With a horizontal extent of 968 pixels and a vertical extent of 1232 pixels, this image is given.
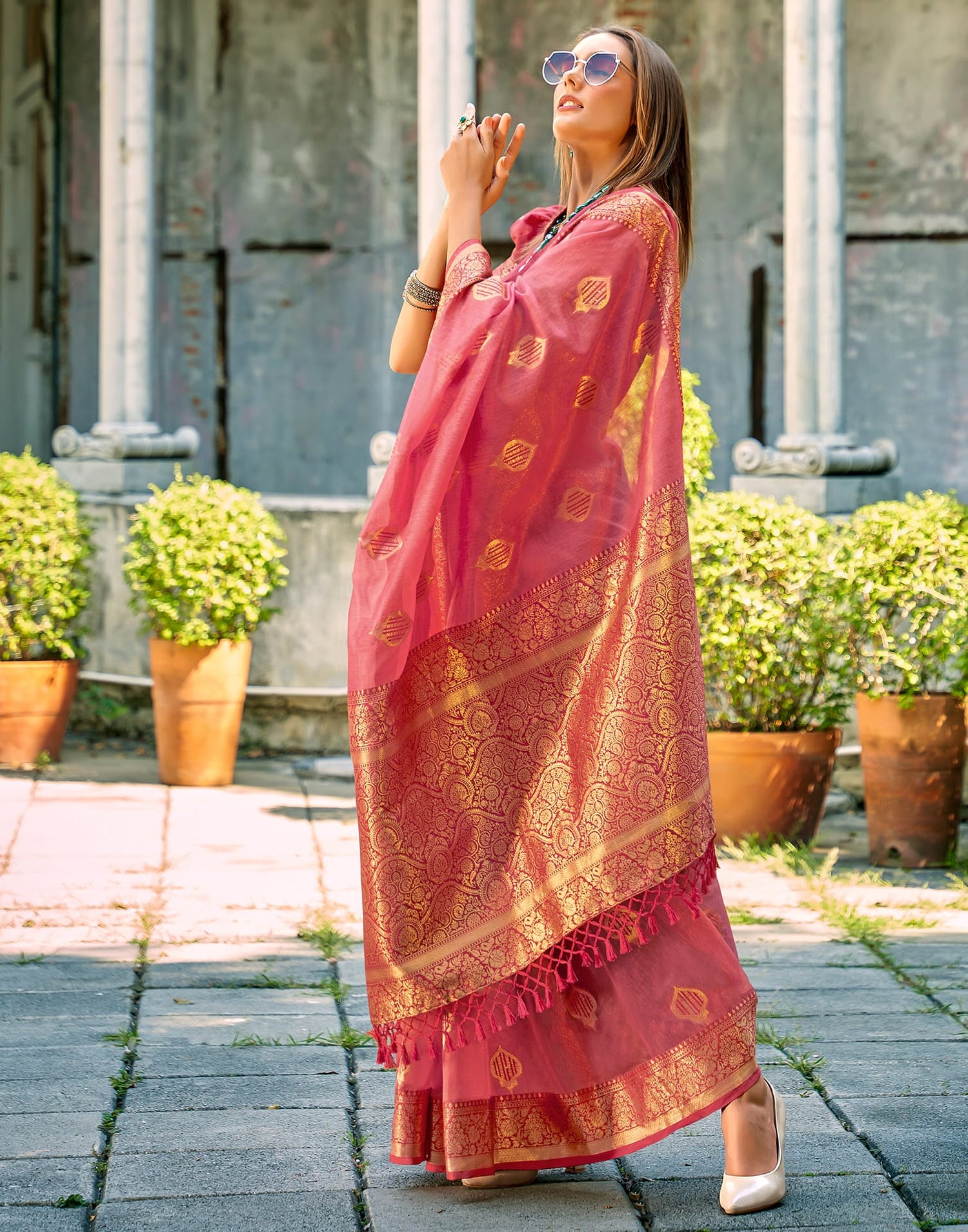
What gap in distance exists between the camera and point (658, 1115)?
2779 millimetres

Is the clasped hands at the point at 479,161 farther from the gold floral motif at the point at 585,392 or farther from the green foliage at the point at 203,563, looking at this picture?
the green foliage at the point at 203,563

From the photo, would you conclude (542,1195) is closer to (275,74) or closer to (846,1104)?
(846,1104)

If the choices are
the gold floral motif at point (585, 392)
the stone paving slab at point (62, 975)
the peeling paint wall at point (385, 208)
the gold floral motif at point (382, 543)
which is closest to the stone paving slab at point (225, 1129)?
the stone paving slab at point (62, 975)

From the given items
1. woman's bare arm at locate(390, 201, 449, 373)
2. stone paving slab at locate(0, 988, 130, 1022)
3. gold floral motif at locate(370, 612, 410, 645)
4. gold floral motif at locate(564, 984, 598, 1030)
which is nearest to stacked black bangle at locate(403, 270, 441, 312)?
woman's bare arm at locate(390, 201, 449, 373)

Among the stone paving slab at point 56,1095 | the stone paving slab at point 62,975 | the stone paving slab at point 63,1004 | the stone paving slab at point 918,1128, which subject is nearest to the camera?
the stone paving slab at point 918,1128

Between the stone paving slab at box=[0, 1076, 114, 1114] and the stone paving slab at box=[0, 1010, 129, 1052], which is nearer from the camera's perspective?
the stone paving slab at box=[0, 1076, 114, 1114]

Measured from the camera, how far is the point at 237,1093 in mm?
3428

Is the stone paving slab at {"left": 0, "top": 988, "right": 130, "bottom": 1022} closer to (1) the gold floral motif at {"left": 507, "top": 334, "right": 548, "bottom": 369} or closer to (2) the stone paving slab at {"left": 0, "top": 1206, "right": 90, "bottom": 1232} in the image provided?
(2) the stone paving slab at {"left": 0, "top": 1206, "right": 90, "bottom": 1232}

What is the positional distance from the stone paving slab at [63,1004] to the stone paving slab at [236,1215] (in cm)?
116

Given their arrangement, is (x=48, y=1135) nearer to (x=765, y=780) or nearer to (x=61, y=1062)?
(x=61, y=1062)

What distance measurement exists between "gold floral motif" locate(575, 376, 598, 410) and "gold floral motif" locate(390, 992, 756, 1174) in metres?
1.00

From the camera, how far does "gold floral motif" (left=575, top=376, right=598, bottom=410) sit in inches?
110

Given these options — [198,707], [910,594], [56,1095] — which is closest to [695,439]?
[910,594]

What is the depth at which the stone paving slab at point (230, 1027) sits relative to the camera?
3.80 m
